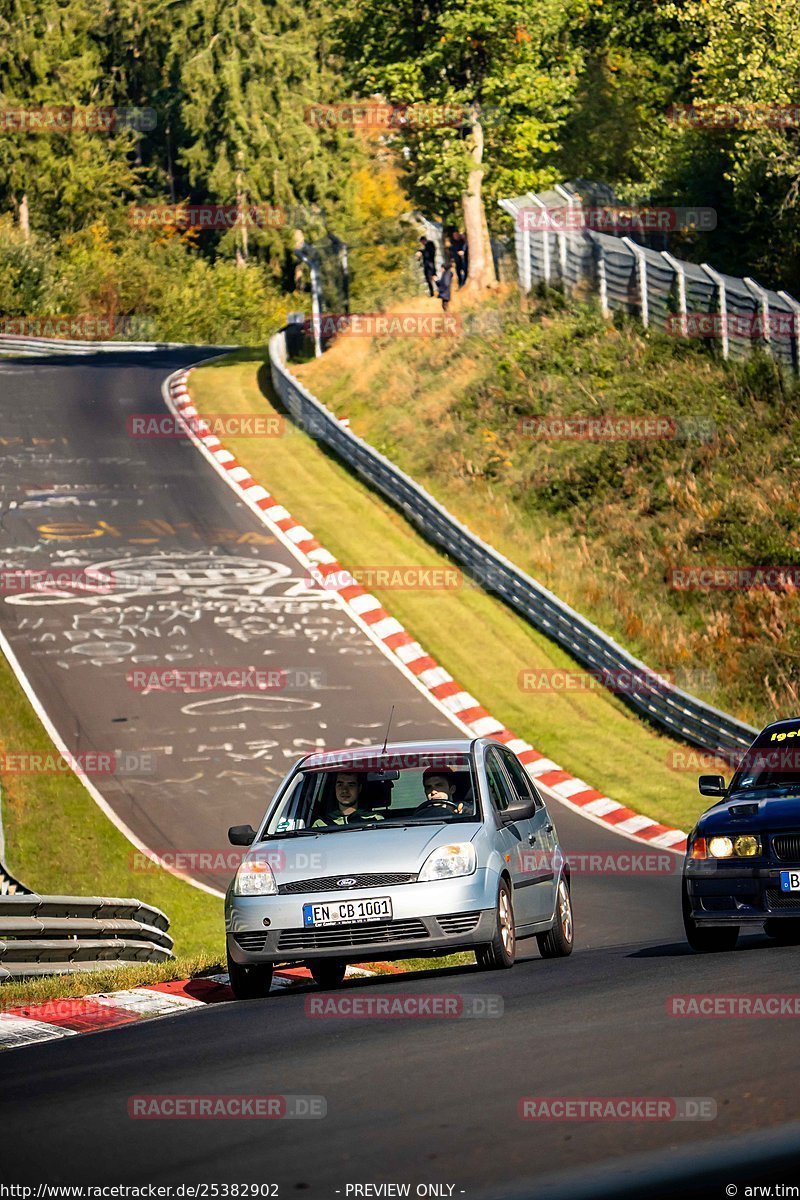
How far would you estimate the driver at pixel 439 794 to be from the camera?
1098 cm

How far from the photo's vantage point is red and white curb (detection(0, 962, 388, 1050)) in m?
9.76

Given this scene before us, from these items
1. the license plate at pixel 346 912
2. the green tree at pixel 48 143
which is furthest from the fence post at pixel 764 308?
the green tree at pixel 48 143

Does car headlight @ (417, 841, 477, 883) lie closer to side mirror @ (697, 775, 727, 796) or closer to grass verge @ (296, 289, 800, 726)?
side mirror @ (697, 775, 727, 796)

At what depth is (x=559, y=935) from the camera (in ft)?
39.4

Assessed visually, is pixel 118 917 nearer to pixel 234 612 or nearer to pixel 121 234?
pixel 234 612

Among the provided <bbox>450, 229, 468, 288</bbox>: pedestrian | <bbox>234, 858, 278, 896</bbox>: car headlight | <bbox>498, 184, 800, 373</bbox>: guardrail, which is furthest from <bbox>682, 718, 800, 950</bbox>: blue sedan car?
<bbox>450, 229, 468, 288</bbox>: pedestrian

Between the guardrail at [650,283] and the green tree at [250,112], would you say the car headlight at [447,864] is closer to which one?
the guardrail at [650,283]

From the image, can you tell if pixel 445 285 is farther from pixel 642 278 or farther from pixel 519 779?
pixel 519 779

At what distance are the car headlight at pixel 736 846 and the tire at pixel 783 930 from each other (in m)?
1.46

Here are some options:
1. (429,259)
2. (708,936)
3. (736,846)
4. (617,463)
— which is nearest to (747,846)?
(736,846)

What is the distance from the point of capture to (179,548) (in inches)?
1195

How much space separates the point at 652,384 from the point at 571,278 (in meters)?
6.22

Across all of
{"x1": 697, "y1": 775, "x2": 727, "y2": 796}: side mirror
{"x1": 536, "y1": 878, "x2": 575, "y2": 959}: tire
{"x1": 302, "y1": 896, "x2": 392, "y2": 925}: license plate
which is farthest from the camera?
{"x1": 536, "y1": 878, "x2": 575, "y2": 959}: tire

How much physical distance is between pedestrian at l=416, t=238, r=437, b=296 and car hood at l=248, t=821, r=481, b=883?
112 feet
